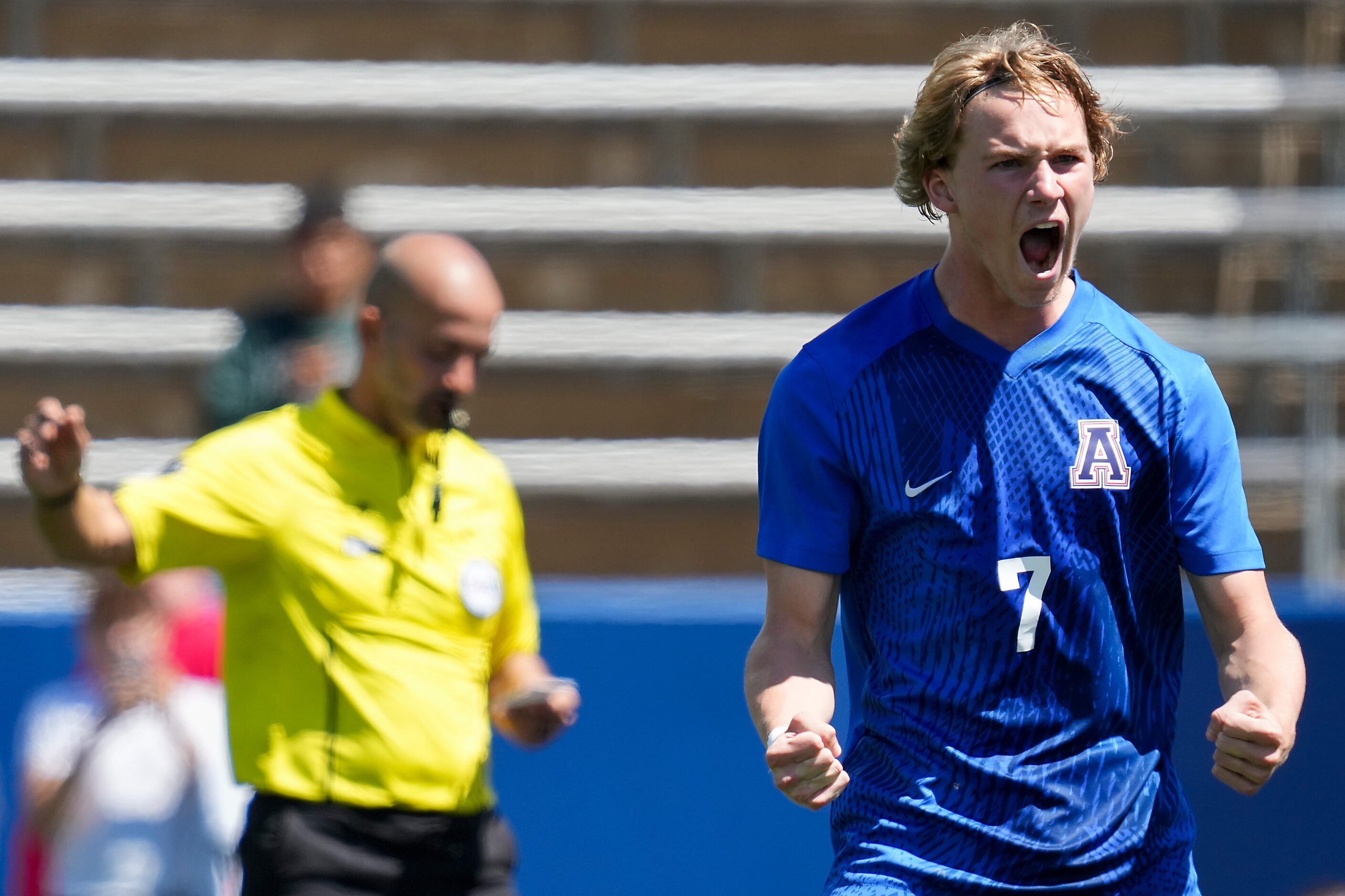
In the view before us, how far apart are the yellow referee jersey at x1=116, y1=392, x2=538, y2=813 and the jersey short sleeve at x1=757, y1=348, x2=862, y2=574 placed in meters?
1.06

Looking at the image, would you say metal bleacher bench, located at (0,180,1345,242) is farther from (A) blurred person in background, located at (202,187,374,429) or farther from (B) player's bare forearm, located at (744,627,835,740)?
(B) player's bare forearm, located at (744,627,835,740)

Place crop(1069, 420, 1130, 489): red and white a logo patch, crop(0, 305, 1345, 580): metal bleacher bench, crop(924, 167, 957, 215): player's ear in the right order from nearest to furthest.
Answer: crop(1069, 420, 1130, 489): red and white a logo patch, crop(924, 167, 957, 215): player's ear, crop(0, 305, 1345, 580): metal bleacher bench

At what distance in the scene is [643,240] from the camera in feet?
22.0

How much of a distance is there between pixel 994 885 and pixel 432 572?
4.77ft

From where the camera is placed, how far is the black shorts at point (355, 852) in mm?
3205

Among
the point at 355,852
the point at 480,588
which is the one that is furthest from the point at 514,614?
the point at 355,852

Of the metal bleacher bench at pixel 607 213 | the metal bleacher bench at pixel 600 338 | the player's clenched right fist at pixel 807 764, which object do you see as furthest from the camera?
the metal bleacher bench at pixel 607 213

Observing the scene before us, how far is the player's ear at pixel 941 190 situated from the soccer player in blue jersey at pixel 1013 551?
1.2 inches

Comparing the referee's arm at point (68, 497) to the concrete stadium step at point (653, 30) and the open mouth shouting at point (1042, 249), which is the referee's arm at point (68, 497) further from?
the concrete stadium step at point (653, 30)

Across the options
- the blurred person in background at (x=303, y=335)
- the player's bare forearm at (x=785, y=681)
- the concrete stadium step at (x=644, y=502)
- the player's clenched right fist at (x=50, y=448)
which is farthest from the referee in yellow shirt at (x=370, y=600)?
the concrete stadium step at (x=644, y=502)

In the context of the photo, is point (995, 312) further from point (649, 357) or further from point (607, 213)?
point (607, 213)

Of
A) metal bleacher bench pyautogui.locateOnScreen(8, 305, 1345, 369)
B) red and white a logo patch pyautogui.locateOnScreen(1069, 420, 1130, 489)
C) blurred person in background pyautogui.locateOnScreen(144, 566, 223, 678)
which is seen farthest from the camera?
metal bleacher bench pyautogui.locateOnScreen(8, 305, 1345, 369)

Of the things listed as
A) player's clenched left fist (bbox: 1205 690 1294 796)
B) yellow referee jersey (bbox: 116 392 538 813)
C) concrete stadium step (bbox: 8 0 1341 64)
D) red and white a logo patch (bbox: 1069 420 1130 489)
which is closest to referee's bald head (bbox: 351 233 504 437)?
yellow referee jersey (bbox: 116 392 538 813)

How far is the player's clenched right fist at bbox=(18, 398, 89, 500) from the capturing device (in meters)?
2.91
